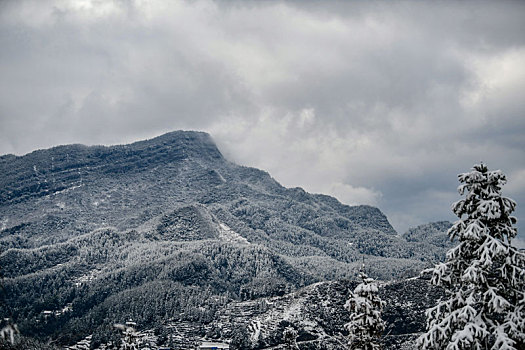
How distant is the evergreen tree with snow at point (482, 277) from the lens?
2264cm

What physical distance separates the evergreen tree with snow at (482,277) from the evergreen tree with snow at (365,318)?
11.7 meters

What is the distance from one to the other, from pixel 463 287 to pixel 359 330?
47.3 ft

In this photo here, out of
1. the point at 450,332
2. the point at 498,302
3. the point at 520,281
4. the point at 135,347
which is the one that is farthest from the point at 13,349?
the point at 135,347

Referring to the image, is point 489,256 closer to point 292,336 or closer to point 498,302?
point 498,302

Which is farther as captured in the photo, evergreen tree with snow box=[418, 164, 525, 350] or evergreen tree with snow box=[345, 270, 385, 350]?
evergreen tree with snow box=[345, 270, 385, 350]

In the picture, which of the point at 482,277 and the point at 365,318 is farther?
the point at 365,318

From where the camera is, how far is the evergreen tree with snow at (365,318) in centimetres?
3691

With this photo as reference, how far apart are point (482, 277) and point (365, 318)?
15929 mm

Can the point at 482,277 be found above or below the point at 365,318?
above

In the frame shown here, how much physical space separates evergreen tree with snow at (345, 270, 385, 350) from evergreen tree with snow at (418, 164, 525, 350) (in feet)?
38.3

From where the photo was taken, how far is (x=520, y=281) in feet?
76.2

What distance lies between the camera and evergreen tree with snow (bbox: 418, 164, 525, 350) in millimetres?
22641

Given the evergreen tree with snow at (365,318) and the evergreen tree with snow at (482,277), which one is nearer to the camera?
the evergreen tree with snow at (482,277)

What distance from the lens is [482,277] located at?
22938mm
